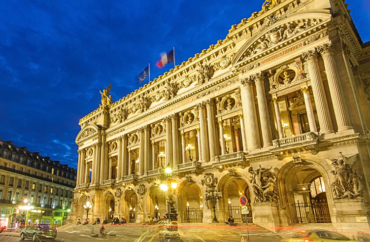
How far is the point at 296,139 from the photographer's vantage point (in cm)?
2248

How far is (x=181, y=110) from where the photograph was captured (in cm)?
3441

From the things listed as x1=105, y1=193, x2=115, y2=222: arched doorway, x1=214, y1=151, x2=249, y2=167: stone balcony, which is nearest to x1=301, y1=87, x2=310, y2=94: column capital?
x1=214, y1=151, x2=249, y2=167: stone balcony

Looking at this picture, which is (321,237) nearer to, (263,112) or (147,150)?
(263,112)

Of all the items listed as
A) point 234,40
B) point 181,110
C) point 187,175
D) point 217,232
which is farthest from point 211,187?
point 234,40

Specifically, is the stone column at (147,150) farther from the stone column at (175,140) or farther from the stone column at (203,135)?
the stone column at (203,135)

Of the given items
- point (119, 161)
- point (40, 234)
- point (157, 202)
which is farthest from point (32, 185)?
point (40, 234)

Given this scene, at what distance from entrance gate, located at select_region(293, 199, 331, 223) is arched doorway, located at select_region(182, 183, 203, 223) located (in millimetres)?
10899

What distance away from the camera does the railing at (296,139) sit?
69.9 ft

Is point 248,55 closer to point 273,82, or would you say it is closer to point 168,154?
point 273,82

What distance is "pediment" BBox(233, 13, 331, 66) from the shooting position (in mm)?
23422

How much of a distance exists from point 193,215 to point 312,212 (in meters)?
Answer: 13.2

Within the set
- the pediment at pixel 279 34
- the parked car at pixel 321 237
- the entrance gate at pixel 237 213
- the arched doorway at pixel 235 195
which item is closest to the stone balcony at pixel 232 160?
the arched doorway at pixel 235 195

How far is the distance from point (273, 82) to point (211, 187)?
12.0 m

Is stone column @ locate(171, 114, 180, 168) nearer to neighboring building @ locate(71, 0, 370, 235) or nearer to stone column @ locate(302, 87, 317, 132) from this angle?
neighboring building @ locate(71, 0, 370, 235)
